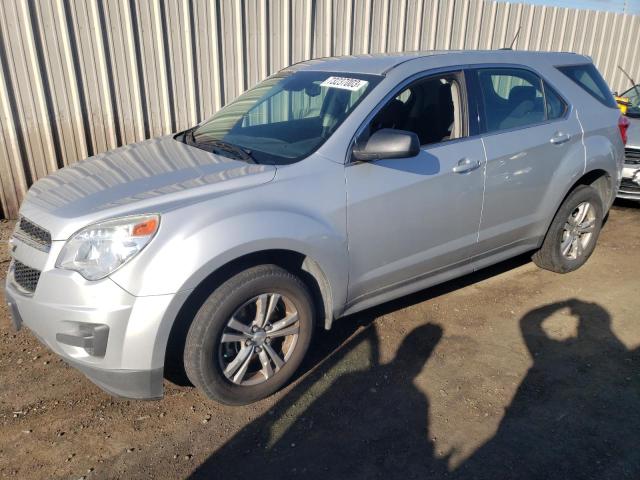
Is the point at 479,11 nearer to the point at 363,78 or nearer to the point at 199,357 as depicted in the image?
the point at 363,78

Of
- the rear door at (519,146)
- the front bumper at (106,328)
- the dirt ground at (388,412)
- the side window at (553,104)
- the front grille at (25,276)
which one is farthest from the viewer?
the side window at (553,104)

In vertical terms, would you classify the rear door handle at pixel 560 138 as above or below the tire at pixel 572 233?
above

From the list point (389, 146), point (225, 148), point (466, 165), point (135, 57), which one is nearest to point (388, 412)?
point (389, 146)

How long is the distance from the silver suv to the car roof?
2 cm

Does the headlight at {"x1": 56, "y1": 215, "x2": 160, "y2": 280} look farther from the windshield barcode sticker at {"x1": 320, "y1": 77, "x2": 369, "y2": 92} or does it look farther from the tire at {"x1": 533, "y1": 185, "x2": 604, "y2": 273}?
the tire at {"x1": 533, "y1": 185, "x2": 604, "y2": 273}

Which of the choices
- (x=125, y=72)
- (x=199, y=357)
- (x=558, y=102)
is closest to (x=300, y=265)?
(x=199, y=357)

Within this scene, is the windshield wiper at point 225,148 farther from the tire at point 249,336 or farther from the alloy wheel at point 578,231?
the alloy wheel at point 578,231

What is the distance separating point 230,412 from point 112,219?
48.2 inches

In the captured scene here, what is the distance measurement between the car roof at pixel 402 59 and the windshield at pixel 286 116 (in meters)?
0.10

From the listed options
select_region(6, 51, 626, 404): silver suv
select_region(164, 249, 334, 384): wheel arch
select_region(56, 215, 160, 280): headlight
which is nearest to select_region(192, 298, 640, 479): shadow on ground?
select_region(6, 51, 626, 404): silver suv

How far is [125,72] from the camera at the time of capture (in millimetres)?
5965

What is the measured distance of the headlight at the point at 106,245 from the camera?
2430mm

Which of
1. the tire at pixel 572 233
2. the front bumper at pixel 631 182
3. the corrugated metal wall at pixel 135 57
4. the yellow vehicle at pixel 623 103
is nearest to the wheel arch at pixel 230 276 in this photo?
the tire at pixel 572 233

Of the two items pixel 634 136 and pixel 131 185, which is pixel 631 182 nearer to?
pixel 634 136
